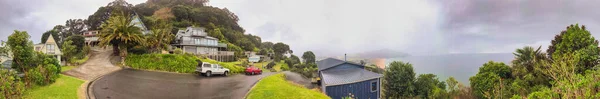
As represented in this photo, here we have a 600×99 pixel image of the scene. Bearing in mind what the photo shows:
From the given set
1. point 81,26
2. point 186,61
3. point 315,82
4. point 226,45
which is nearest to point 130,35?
point 186,61

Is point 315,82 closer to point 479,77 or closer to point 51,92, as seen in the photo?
point 479,77

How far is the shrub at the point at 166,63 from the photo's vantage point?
66.9ft

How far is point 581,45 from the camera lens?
13.7 m

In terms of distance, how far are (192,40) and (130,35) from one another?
928 cm

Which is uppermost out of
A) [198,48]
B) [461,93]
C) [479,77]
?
[198,48]

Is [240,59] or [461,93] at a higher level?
[240,59]

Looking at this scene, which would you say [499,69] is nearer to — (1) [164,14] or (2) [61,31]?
(1) [164,14]

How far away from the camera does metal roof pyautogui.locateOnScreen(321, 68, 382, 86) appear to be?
17.1m

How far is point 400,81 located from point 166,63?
66.3ft

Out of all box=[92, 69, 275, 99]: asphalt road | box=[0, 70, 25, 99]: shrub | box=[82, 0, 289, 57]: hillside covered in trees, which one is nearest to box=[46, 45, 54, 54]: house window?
box=[92, 69, 275, 99]: asphalt road

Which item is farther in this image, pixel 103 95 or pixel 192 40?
pixel 192 40

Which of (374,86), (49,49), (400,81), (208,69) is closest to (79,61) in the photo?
(49,49)

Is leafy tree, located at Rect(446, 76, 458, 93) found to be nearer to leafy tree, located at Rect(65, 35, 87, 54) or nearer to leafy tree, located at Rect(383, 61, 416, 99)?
leafy tree, located at Rect(383, 61, 416, 99)

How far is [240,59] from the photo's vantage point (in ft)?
108
